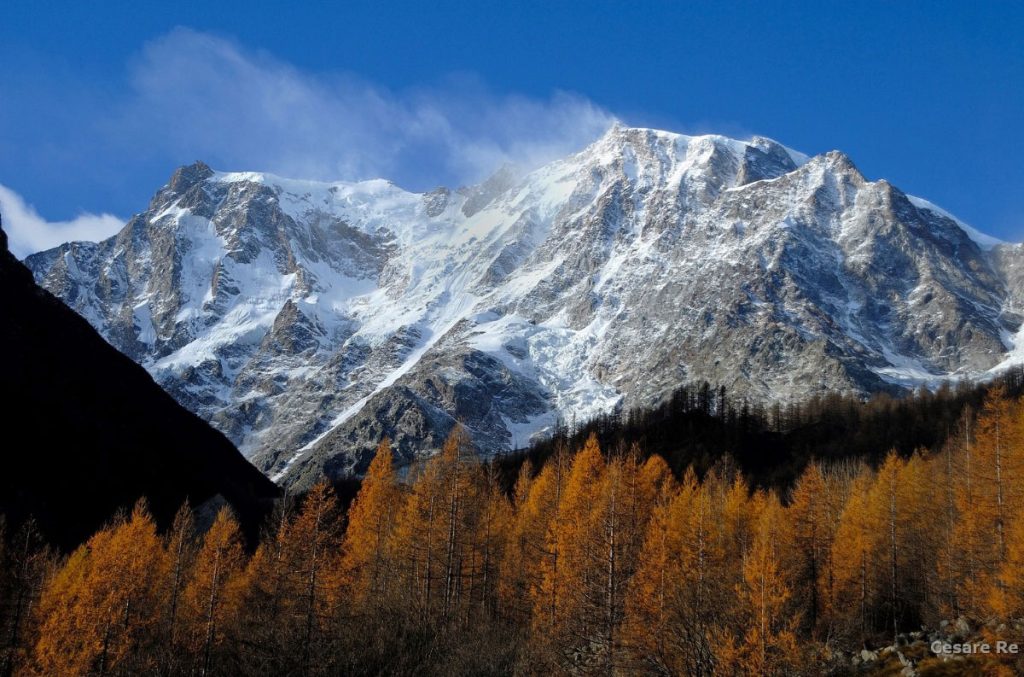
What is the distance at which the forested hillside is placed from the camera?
39906 millimetres

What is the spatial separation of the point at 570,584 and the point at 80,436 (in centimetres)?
8700

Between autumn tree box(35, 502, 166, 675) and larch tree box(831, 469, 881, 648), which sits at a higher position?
larch tree box(831, 469, 881, 648)

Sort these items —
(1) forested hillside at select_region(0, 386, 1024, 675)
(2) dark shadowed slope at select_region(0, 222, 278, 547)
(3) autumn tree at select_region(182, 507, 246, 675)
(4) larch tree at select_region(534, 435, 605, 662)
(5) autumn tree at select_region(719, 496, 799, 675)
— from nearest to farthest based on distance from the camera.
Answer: (5) autumn tree at select_region(719, 496, 799, 675), (1) forested hillside at select_region(0, 386, 1024, 675), (4) larch tree at select_region(534, 435, 605, 662), (3) autumn tree at select_region(182, 507, 246, 675), (2) dark shadowed slope at select_region(0, 222, 278, 547)

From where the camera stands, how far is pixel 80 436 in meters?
112

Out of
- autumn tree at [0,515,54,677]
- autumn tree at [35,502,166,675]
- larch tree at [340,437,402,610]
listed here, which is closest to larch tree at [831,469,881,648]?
larch tree at [340,437,402,610]

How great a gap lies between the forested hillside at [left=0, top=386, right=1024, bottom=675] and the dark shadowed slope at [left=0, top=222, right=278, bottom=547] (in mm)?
39137

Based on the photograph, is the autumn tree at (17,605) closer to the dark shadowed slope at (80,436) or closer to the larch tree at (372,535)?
the larch tree at (372,535)

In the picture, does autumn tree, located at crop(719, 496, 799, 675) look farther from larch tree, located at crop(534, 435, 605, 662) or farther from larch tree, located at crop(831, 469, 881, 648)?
larch tree, located at crop(831, 469, 881, 648)

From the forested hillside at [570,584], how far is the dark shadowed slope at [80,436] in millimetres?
39137

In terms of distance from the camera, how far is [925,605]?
53750 mm

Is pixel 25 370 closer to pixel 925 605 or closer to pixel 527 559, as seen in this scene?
pixel 527 559

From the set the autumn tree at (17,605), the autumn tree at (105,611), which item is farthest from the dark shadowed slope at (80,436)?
the autumn tree at (17,605)

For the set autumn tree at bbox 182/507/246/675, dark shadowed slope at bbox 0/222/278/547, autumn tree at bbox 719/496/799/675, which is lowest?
autumn tree at bbox 182/507/246/675

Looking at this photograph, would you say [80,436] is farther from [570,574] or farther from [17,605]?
[570,574]
